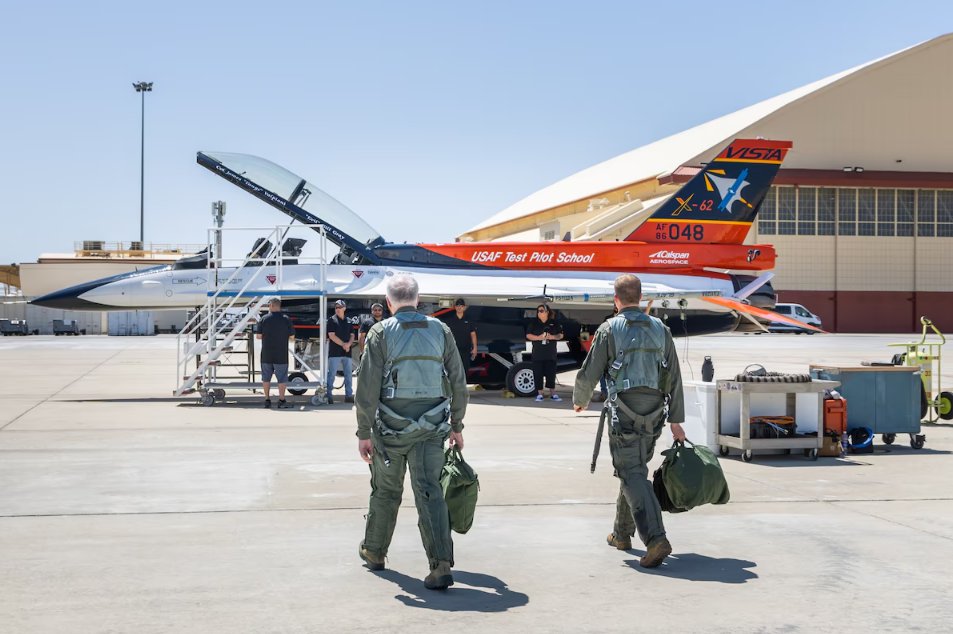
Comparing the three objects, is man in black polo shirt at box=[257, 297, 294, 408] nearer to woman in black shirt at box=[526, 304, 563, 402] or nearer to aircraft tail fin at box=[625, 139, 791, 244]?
woman in black shirt at box=[526, 304, 563, 402]

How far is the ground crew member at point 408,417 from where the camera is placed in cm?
543

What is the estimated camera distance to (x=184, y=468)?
9266 mm

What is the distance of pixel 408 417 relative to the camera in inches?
215

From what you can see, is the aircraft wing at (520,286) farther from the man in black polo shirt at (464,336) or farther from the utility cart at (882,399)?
the utility cart at (882,399)

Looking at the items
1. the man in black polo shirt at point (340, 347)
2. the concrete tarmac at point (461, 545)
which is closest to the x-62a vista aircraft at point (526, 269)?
the man in black polo shirt at point (340, 347)

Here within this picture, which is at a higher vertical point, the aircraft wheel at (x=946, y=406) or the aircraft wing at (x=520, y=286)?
the aircraft wing at (x=520, y=286)

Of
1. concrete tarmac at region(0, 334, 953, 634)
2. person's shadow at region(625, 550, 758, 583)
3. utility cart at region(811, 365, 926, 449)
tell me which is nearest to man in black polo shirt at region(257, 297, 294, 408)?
concrete tarmac at region(0, 334, 953, 634)

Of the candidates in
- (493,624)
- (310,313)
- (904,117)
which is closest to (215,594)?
(493,624)

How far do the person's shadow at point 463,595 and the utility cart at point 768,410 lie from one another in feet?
16.7

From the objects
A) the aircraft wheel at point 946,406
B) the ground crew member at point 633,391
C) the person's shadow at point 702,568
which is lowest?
the person's shadow at point 702,568

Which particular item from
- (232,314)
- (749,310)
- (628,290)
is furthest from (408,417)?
(232,314)

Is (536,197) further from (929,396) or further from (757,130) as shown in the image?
(929,396)

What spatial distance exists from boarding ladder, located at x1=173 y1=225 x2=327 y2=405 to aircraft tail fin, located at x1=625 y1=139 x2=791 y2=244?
22.7ft

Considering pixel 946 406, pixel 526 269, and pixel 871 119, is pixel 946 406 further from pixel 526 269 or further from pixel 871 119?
pixel 871 119
